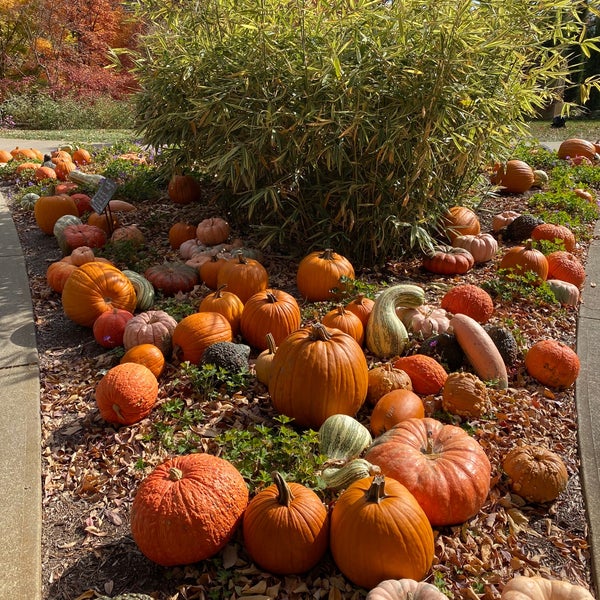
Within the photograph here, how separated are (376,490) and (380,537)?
16cm

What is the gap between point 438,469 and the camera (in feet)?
7.23

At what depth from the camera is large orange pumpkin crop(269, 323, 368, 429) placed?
264cm

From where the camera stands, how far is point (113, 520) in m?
2.29

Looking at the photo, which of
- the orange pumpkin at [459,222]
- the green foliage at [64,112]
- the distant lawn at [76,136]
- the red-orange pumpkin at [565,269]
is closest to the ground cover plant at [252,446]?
the red-orange pumpkin at [565,269]

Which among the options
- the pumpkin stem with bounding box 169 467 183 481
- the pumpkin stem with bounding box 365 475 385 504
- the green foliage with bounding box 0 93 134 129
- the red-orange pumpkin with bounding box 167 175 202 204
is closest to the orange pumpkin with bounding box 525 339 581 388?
the pumpkin stem with bounding box 365 475 385 504

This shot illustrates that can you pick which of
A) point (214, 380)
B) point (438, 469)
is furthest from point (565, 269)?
point (214, 380)

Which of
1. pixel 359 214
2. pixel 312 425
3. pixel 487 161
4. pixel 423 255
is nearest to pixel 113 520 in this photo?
pixel 312 425

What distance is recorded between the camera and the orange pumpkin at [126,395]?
2727mm

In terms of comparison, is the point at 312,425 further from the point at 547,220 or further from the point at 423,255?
the point at 547,220

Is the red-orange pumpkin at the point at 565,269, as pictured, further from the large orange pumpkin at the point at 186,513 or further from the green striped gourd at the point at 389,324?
the large orange pumpkin at the point at 186,513

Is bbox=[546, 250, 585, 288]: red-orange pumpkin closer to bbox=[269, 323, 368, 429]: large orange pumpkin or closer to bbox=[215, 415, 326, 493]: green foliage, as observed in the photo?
bbox=[269, 323, 368, 429]: large orange pumpkin

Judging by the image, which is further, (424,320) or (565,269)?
(565,269)

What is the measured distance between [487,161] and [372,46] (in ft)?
6.03

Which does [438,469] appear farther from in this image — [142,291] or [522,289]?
[142,291]
